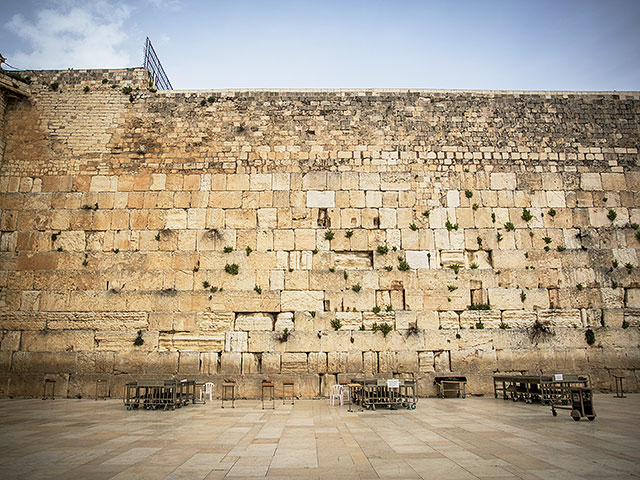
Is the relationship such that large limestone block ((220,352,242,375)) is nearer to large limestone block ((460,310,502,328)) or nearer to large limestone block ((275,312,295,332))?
large limestone block ((275,312,295,332))

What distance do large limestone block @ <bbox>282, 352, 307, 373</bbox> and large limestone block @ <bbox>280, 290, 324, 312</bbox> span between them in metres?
1.21

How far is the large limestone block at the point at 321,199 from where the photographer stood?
13.0 m

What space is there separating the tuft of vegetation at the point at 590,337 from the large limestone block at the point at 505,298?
6.27ft

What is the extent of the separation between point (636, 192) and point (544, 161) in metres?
2.92

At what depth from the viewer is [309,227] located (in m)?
12.8

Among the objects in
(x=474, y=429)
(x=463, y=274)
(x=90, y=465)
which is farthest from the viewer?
(x=463, y=274)

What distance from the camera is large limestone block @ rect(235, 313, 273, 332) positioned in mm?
12047

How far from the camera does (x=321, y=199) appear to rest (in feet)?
42.7

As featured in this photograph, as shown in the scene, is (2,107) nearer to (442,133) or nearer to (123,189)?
(123,189)

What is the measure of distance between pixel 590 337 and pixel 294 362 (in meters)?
8.25

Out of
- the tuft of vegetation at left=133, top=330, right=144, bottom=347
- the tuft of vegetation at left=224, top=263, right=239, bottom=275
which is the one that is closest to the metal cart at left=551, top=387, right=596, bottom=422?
the tuft of vegetation at left=224, top=263, right=239, bottom=275

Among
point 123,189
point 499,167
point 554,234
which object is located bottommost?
point 554,234

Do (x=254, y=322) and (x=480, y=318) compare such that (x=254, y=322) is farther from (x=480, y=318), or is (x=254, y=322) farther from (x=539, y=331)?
(x=539, y=331)

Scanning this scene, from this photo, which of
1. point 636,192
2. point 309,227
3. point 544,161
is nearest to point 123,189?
point 309,227
